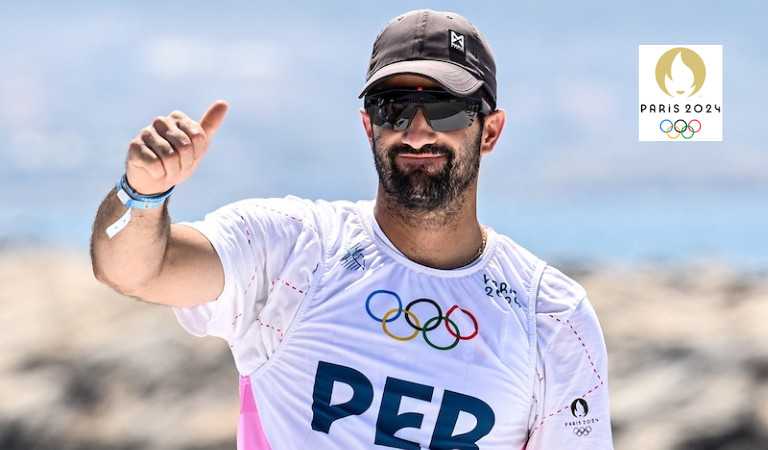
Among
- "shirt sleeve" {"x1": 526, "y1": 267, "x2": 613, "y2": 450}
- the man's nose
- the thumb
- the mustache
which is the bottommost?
"shirt sleeve" {"x1": 526, "y1": 267, "x2": 613, "y2": 450}

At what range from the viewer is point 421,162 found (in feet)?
12.9

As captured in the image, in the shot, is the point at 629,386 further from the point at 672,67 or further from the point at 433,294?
the point at 433,294

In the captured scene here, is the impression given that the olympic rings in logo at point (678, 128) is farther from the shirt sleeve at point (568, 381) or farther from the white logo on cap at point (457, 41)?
the shirt sleeve at point (568, 381)

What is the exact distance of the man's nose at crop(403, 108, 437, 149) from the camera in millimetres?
3891

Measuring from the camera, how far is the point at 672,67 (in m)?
9.23

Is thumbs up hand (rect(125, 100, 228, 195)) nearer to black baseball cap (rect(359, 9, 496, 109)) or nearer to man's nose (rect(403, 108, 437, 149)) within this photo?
man's nose (rect(403, 108, 437, 149))

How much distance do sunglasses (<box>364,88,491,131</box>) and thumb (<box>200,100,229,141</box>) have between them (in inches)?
34.7

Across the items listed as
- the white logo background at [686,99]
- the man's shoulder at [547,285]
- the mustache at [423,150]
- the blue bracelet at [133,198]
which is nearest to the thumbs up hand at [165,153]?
the blue bracelet at [133,198]

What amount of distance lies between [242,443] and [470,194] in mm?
1385

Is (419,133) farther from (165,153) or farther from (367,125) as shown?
(165,153)

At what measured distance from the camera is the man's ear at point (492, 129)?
4.28 m

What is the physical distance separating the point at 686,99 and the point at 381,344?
6295 millimetres

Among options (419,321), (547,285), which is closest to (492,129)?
(547,285)

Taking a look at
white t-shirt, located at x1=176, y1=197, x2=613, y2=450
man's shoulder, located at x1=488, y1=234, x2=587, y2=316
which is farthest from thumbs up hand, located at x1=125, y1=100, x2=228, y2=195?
man's shoulder, located at x1=488, y1=234, x2=587, y2=316
